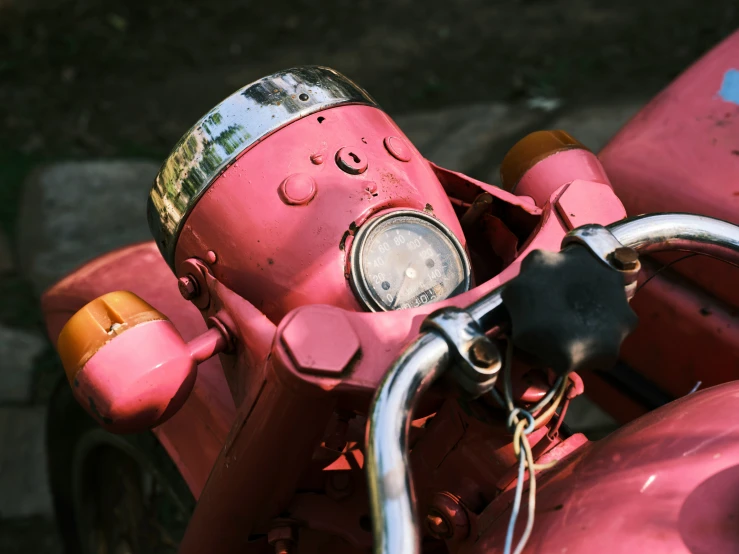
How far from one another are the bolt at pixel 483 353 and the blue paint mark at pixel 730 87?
841mm

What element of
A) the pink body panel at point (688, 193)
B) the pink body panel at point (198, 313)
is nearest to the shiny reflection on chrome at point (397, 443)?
the pink body panel at point (198, 313)

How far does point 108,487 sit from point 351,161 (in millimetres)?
1104

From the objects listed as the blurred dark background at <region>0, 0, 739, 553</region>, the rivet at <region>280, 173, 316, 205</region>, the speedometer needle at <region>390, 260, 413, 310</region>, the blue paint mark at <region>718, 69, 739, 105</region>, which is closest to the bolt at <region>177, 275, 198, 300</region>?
the rivet at <region>280, 173, 316, 205</region>

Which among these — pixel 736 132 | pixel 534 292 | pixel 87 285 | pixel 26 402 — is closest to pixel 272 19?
pixel 26 402

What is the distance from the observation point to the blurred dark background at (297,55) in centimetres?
303

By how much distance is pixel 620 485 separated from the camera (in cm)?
71

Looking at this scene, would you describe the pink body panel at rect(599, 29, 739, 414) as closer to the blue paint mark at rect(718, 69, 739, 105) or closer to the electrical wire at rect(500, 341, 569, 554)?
the blue paint mark at rect(718, 69, 739, 105)

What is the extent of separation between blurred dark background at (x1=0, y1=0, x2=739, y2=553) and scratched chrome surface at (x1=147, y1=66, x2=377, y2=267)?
2053mm

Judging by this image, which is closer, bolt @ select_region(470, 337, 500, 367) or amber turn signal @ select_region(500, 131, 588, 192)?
bolt @ select_region(470, 337, 500, 367)

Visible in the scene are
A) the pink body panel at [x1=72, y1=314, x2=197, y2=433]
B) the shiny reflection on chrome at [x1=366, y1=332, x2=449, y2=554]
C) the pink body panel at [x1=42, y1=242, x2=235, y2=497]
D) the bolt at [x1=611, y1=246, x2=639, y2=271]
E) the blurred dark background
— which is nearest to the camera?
the shiny reflection on chrome at [x1=366, y1=332, x2=449, y2=554]

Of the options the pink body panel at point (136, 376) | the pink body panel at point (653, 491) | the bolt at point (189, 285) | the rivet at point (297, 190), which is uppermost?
the rivet at point (297, 190)

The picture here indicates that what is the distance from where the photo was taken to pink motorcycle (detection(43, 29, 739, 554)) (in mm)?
650

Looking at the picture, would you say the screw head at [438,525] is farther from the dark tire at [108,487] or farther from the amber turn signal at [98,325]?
the dark tire at [108,487]

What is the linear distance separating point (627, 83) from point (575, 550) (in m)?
2.85
